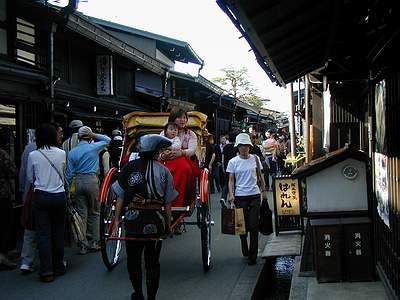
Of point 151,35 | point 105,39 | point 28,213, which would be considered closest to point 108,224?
point 28,213

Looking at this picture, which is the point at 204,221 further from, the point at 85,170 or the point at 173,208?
the point at 85,170

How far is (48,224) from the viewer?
7.10 metres

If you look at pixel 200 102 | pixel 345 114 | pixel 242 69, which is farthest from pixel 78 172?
pixel 242 69

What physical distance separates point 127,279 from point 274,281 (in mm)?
2321

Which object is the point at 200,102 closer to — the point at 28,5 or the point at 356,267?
the point at 28,5

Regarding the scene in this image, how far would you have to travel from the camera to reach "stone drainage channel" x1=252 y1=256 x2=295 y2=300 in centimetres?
723

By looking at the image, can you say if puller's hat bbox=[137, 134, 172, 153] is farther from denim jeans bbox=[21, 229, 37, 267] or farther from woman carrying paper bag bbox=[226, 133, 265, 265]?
denim jeans bbox=[21, 229, 37, 267]

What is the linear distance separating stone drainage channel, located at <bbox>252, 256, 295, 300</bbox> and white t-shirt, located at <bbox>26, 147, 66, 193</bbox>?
3053mm

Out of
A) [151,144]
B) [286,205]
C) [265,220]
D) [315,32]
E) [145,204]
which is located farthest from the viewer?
[286,205]

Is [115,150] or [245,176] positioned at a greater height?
[115,150]

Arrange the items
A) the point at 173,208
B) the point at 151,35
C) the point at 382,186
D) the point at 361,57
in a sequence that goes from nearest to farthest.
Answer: the point at 382,186 < the point at 361,57 < the point at 173,208 < the point at 151,35

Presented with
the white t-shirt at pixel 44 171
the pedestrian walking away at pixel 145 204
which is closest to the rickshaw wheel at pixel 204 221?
the pedestrian walking away at pixel 145 204

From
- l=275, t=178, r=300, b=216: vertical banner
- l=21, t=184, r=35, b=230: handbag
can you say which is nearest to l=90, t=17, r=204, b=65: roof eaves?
l=275, t=178, r=300, b=216: vertical banner

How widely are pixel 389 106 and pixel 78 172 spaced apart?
5224 millimetres
